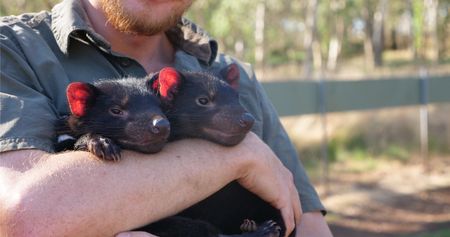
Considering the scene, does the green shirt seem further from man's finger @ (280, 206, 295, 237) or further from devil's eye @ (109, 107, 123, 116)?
man's finger @ (280, 206, 295, 237)

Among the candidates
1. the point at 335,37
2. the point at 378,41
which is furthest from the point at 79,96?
the point at 378,41

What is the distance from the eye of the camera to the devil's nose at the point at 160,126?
220cm

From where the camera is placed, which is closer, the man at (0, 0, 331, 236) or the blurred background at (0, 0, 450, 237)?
the man at (0, 0, 331, 236)

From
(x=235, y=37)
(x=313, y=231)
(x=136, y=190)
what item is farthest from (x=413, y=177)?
(x=235, y=37)

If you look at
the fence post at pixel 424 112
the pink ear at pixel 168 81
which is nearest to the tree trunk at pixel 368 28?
the fence post at pixel 424 112

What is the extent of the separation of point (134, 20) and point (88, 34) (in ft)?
0.68

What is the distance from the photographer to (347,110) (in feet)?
32.5

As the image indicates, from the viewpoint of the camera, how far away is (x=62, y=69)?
2.44 m

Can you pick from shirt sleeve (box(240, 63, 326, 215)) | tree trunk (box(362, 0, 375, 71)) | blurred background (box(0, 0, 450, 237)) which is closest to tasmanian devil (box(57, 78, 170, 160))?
shirt sleeve (box(240, 63, 326, 215))

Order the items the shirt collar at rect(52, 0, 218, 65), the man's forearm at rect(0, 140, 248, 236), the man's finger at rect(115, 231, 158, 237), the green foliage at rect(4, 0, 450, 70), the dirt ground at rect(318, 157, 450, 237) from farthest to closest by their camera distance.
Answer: the green foliage at rect(4, 0, 450, 70) → the dirt ground at rect(318, 157, 450, 237) → the shirt collar at rect(52, 0, 218, 65) → the man's finger at rect(115, 231, 158, 237) → the man's forearm at rect(0, 140, 248, 236)

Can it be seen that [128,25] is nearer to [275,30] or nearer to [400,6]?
[275,30]

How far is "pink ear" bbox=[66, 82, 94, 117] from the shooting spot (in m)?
2.21

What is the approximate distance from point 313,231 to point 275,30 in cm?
2963

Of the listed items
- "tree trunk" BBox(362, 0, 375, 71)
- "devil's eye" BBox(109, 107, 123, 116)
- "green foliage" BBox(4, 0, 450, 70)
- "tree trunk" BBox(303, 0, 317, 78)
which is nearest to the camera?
"devil's eye" BBox(109, 107, 123, 116)
